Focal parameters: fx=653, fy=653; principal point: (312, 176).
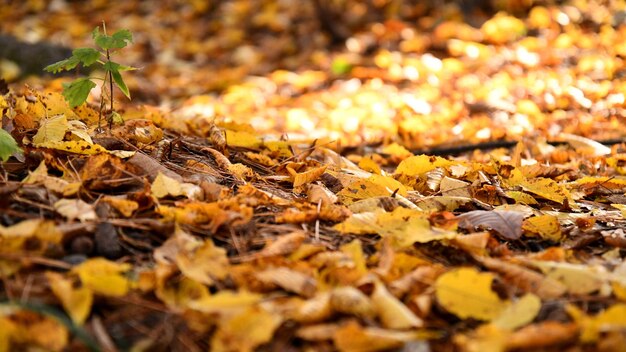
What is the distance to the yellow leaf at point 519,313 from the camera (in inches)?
44.8

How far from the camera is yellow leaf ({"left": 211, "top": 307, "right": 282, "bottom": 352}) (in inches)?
41.7

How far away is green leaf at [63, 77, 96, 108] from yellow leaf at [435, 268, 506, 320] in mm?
1155

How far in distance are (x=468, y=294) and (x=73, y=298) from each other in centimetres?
70

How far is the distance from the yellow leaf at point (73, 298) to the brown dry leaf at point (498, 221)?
0.91 m

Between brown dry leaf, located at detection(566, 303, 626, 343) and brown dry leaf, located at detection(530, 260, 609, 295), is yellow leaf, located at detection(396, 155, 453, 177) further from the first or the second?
brown dry leaf, located at detection(566, 303, 626, 343)

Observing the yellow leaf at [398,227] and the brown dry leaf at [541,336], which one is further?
the yellow leaf at [398,227]

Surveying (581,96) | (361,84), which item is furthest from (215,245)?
(361,84)

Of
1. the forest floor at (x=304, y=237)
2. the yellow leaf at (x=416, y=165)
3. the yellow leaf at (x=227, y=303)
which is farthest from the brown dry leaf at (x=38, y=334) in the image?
the yellow leaf at (x=416, y=165)

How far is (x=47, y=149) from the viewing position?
172 cm

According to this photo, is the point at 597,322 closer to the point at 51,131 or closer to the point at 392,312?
the point at 392,312

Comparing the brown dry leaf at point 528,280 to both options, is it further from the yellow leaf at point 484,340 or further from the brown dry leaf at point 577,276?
the yellow leaf at point 484,340

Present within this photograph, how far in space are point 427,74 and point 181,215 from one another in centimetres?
362

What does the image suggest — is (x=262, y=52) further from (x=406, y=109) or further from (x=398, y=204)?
(x=398, y=204)

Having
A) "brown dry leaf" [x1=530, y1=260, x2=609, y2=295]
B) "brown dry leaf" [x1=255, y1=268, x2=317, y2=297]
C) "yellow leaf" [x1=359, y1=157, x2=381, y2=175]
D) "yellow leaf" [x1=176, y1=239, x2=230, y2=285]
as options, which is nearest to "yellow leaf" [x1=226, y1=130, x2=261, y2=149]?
"yellow leaf" [x1=359, y1=157, x2=381, y2=175]
